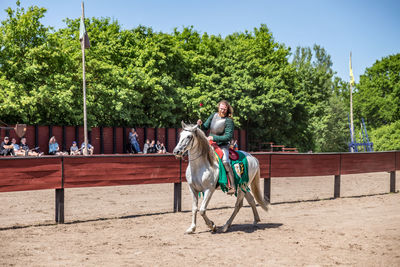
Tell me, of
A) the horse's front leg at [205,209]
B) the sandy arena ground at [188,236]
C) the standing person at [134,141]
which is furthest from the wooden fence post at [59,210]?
the standing person at [134,141]

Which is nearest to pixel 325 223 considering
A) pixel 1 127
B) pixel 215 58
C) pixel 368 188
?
pixel 368 188

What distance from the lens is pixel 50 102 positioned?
28.8 metres

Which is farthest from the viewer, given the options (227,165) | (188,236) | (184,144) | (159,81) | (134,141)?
(159,81)

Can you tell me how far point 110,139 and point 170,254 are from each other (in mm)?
28690

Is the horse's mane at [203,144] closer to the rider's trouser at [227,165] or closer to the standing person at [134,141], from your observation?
the rider's trouser at [227,165]

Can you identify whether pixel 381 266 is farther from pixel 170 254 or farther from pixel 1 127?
pixel 1 127

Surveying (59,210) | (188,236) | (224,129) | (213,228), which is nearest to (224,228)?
(213,228)

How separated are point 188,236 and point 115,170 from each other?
3395mm

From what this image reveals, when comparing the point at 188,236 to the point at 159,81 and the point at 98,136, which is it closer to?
the point at 98,136

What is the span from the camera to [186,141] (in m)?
8.42

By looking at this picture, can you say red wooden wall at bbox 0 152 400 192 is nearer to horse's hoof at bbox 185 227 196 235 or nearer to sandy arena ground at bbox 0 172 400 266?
sandy arena ground at bbox 0 172 400 266

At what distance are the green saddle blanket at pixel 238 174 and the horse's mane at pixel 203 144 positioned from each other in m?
0.22

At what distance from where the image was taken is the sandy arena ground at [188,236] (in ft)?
22.6

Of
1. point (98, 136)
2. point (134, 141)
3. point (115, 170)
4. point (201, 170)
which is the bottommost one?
point (134, 141)
